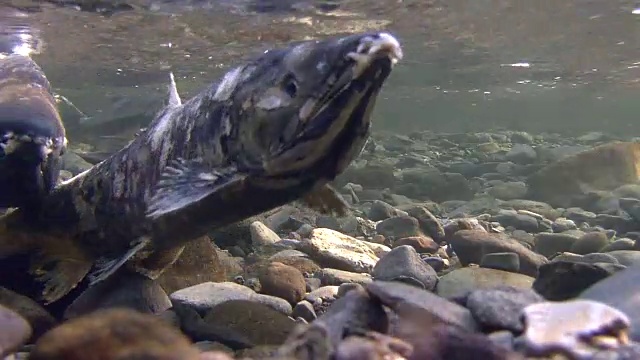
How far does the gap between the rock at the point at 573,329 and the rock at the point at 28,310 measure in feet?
10.7

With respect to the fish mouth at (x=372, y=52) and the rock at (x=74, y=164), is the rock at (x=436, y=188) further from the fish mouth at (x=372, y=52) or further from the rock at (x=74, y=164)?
the fish mouth at (x=372, y=52)

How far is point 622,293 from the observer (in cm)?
312

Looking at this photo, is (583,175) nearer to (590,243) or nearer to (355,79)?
(590,243)

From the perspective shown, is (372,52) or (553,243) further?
(553,243)

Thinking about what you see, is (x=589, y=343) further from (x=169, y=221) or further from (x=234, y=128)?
(x=169, y=221)

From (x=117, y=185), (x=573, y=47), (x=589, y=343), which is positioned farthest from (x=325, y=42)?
(x=573, y=47)

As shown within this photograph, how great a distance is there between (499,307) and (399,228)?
16.8 feet

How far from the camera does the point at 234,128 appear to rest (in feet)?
13.2

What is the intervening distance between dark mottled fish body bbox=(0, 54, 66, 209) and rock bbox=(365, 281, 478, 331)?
3522mm

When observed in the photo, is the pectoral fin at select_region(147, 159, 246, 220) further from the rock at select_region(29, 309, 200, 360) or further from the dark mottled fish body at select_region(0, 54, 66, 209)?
the dark mottled fish body at select_region(0, 54, 66, 209)

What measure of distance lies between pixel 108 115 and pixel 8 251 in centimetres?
1363

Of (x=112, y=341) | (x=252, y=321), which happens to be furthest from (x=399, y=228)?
(x=112, y=341)

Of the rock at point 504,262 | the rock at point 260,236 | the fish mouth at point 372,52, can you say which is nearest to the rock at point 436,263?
the rock at point 504,262

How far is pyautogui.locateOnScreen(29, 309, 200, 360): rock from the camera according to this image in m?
2.23
